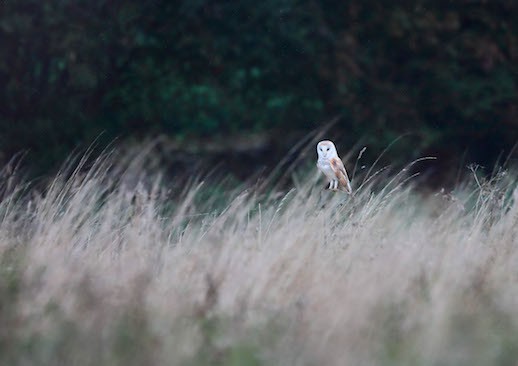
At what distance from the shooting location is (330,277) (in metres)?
5.26

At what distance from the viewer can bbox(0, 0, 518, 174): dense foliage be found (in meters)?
11.4

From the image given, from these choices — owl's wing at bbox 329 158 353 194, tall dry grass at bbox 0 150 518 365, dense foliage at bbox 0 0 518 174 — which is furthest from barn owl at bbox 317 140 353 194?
dense foliage at bbox 0 0 518 174

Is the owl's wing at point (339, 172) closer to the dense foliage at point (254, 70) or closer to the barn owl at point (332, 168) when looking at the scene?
the barn owl at point (332, 168)

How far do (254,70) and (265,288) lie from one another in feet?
22.7

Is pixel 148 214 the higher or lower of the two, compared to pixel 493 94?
higher

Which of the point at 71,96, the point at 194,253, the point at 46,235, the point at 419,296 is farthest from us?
the point at 71,96

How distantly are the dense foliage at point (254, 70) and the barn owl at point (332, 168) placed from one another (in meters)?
4.96

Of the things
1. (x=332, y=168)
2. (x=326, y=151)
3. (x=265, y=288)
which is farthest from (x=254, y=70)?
(x=265, y=288)

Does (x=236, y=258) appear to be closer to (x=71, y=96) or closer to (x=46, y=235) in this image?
(x=46, y=235)

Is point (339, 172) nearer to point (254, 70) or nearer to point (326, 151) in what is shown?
point (326, 151)

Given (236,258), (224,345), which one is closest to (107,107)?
(236,258)

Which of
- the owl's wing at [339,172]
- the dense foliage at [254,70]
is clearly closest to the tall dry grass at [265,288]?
the owl's wing at [339,172]

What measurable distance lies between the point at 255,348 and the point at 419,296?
1.00 m

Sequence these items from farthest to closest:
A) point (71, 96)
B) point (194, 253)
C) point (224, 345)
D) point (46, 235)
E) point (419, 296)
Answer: point (71, 96), point (46, 235), point (194, 253), point (419, 296), point (224, 345)
